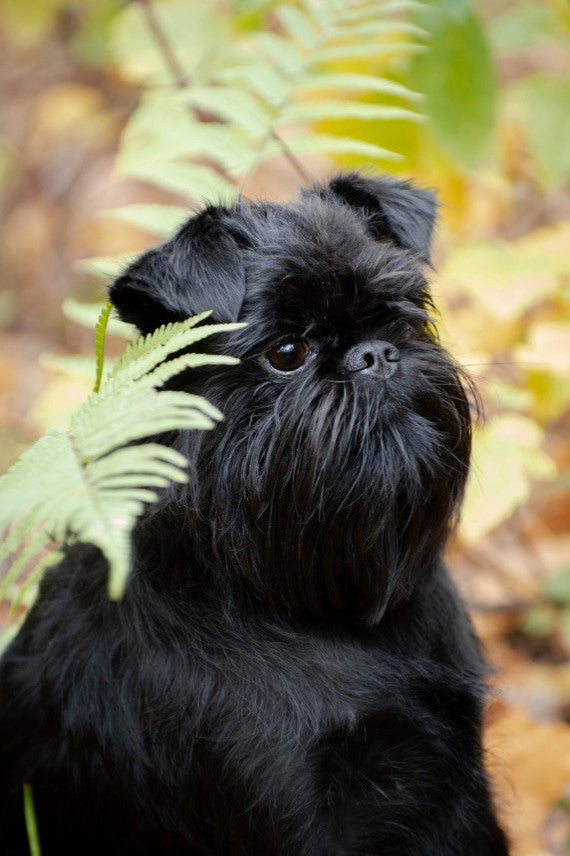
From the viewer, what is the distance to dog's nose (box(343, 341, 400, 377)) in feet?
8.15

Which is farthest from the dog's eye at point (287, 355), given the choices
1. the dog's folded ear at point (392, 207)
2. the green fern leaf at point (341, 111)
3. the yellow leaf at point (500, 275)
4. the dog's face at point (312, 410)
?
the yellow leaf at point (500, 275)

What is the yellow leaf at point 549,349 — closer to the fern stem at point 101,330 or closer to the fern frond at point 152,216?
the fern frond at point 152,216

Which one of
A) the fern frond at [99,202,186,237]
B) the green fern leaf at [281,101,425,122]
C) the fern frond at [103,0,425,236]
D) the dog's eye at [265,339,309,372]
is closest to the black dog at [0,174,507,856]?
the dog's eye at [265,339,309,372]

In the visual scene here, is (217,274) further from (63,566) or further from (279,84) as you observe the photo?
(279,84)

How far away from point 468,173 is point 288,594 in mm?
1898

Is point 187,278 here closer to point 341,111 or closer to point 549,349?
point 341,111

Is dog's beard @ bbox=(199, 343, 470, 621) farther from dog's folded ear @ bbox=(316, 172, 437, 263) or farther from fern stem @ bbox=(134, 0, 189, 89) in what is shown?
fern stem @ bbox=(134, 0, 189, 89)

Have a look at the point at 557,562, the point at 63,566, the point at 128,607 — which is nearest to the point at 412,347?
the point at 128,607

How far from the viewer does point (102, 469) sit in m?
1.81

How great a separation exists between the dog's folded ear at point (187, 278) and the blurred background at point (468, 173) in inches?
12.7

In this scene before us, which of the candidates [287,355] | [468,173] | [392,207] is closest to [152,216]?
[392,207]

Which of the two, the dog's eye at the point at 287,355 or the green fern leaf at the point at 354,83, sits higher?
the green fern leaf at the point at 354,83

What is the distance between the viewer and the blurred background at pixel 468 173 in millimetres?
3432

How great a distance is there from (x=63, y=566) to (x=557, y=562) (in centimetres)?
318
